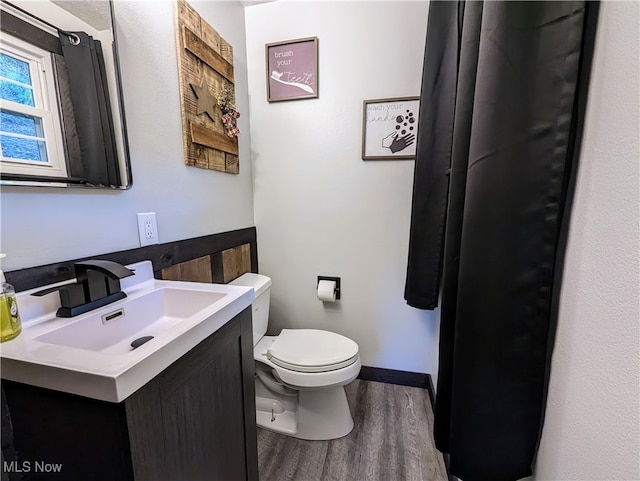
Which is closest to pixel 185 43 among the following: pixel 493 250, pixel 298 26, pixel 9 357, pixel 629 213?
pixel 298 26

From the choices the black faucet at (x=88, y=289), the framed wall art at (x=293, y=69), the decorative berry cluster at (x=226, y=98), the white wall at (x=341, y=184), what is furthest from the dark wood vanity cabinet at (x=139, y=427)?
the framed wall art at (x=293, y=69)

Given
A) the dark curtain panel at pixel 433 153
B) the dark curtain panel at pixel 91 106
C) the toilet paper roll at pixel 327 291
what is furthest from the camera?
the toilet paper roll at pixel 327 291

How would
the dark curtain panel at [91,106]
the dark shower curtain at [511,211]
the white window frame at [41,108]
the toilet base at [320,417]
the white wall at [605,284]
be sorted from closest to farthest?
Answer: 1. the white wall at [605,284]
2. the dark shower curtain at [511,211]
3. the white window frame at [41,108]
4. the dark curtain panel at [91,106]
5. the toilet base at [320,417]

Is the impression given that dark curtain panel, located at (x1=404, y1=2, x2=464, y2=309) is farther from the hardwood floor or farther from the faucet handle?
the faucet handle

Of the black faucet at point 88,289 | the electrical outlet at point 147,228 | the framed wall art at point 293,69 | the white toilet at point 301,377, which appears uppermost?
the framed wall art at point 293,69

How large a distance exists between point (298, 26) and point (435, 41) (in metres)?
0.85

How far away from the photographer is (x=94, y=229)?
89 centimetres

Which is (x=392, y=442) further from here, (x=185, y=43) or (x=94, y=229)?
(x=185, y=43)

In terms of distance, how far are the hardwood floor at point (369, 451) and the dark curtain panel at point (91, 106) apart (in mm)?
→ 1370

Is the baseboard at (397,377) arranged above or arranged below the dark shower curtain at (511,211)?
below

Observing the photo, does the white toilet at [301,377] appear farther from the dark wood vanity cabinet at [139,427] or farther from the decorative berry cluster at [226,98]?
the decorative berry cluster at [226,98]

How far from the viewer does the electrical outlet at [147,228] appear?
105cm

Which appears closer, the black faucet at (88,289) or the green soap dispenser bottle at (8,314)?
the green soap dispenser bottle at (8,314)

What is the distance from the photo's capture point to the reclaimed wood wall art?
1.23 metres
